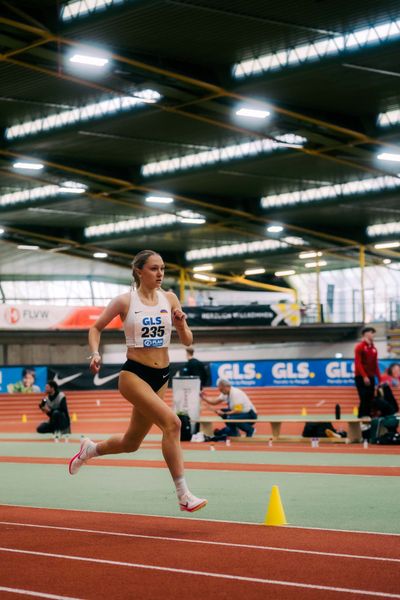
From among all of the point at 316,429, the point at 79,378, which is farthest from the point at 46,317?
the point at 316,429

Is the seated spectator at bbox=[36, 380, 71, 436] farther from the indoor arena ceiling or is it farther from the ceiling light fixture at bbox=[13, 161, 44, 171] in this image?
the ceiling light fixture at bbox=[13, 161, 44, 171]

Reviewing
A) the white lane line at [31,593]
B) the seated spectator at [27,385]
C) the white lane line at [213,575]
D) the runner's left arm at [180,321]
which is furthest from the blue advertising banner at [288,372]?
the white lane line at [31,593]

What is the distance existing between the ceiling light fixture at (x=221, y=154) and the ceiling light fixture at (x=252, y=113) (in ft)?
12.6

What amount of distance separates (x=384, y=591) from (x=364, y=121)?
95.3ft

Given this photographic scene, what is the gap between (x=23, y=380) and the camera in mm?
38375

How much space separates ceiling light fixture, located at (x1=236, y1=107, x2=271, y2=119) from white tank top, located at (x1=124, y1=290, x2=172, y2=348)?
22.1 m

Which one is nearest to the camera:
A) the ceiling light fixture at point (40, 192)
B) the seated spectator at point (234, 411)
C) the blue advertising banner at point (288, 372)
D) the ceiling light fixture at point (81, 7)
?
the seated spectator at point (234, 411)

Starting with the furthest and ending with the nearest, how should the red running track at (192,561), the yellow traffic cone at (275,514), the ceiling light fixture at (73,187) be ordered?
the ceiling light fixture at (73,187)
the yellow traffic cone at (275,514)
the red running track at (192,561)

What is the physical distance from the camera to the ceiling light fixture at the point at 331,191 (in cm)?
4225

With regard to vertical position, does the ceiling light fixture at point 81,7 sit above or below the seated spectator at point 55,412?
above

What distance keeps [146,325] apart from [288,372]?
2956 centimetres

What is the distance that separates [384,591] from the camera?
17.4 ft

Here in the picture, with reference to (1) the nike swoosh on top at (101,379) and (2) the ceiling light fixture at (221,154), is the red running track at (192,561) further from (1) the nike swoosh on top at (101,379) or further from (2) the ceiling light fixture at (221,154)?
(1) the nike swoosh on top at (101,379)

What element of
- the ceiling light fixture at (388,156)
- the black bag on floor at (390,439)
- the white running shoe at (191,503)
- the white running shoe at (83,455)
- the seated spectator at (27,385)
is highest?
the ceiling light fixture at (388,156)
